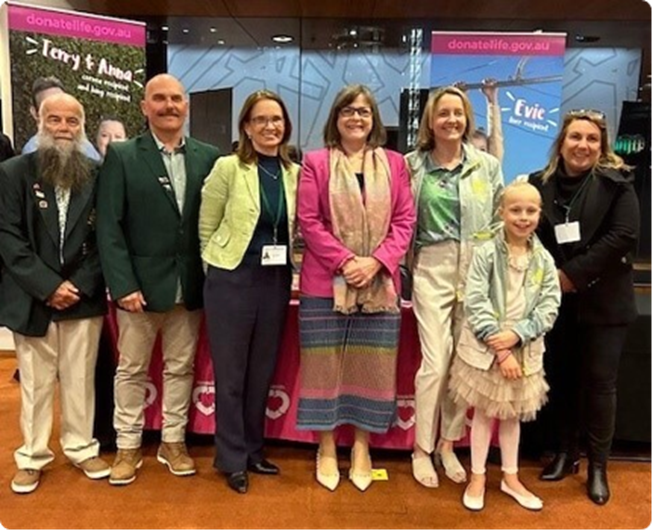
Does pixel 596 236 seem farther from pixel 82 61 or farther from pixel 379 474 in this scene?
pixel 82 61

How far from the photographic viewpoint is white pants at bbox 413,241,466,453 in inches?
93.3

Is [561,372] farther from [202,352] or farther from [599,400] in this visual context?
[202,352]

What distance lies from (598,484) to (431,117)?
4.93 ft

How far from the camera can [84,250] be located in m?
2.33

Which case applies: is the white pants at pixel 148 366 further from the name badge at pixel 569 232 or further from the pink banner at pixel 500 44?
the pink banner at pixel 500 44

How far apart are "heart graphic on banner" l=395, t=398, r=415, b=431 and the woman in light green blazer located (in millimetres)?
616

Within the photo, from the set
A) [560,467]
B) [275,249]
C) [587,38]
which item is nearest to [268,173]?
[275,249]

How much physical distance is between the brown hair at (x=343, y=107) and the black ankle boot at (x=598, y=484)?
147 centimetres

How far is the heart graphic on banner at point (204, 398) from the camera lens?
8.87 feet

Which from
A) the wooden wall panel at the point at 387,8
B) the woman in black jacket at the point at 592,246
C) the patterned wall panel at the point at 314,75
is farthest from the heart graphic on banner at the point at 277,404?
the patterned wall panel at the point at 314,75

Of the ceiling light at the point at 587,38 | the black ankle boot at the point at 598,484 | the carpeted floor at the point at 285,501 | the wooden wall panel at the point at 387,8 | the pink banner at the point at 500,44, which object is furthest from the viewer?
the ceiling light at the point at 587,38

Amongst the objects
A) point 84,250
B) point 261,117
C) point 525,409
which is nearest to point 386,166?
point 261,117

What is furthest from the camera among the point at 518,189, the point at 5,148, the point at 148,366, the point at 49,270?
the point at 5,148

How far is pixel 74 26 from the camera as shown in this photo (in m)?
3.72
